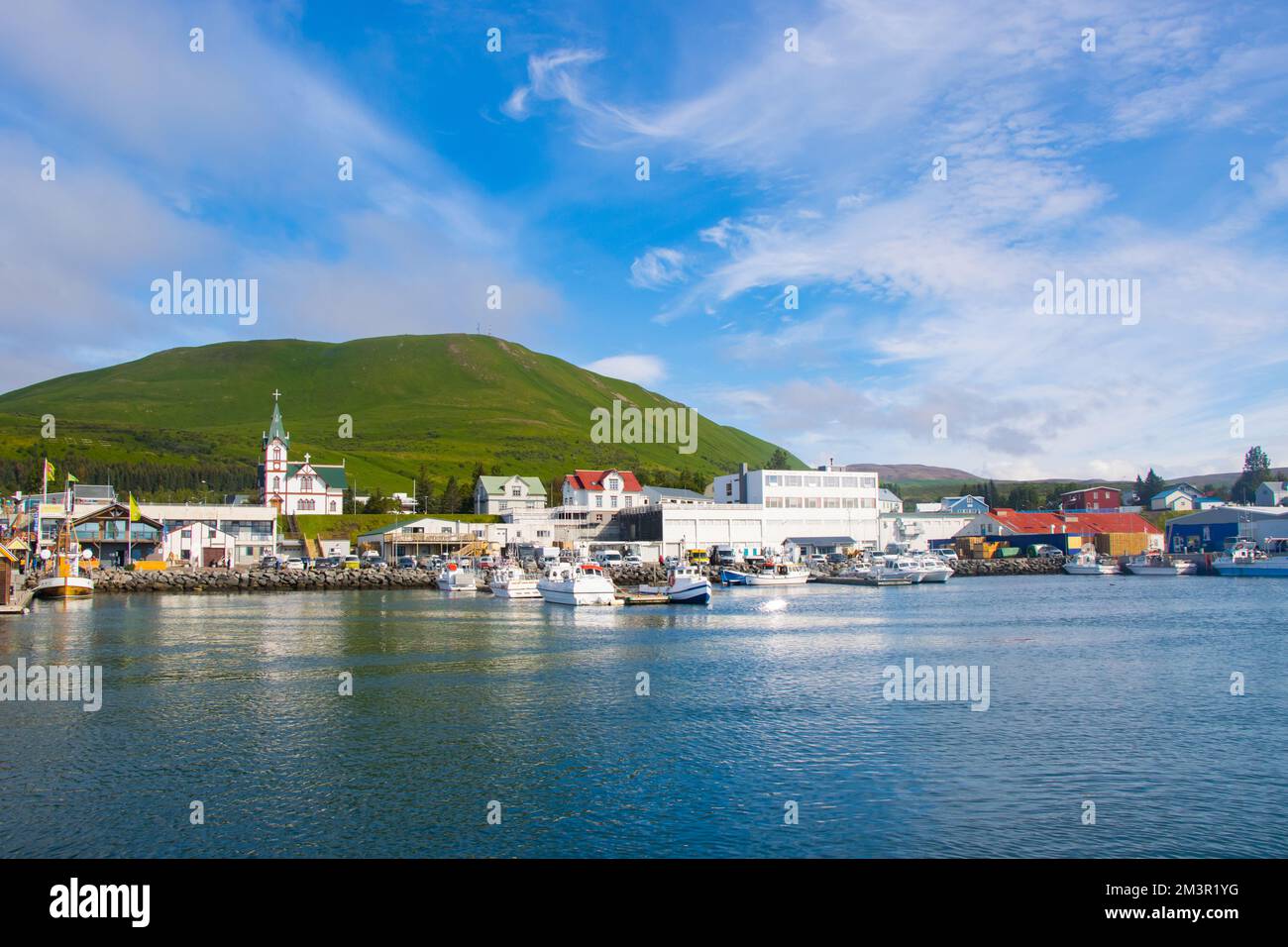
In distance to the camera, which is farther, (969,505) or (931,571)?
(969,505)

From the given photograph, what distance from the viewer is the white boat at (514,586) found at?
6700cm

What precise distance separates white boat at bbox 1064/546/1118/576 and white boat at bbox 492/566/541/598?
230 feet

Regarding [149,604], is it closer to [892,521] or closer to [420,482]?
[892,521]

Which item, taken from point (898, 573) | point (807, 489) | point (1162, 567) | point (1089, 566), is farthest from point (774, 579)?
point (1162, 567)

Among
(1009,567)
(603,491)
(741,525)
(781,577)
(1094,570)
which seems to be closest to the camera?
(781,577)

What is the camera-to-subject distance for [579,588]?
60125 millimetres

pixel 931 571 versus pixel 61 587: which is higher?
pixel 61 587

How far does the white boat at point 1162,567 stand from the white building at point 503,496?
246ft

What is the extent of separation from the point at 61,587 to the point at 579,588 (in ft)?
126

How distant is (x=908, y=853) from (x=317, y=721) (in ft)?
54.4

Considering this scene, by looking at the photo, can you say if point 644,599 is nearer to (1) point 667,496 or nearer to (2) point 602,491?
(2) point 602,491

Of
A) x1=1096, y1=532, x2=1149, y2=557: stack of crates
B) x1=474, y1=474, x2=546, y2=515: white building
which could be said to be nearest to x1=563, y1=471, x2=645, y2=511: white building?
x1=474, y1=474, x2=546, y2=515: white building

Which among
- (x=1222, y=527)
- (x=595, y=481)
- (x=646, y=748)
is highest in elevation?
(x=595, y=481)
